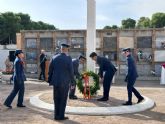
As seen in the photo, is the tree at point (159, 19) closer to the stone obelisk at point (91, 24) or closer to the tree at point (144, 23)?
the tree at point (144, 23)

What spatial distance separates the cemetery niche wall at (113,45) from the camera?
78.7 feet

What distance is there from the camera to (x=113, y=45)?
24.5 m

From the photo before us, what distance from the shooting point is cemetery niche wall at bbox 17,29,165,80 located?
2400cm

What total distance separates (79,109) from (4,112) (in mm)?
2287

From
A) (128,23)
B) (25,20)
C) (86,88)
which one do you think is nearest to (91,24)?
(86,88)

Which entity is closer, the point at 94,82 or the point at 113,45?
the point at 94,82

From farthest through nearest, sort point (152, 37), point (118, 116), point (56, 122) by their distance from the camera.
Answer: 1. point (152, 37)
2. point (118, 116)
3. point (56, 122)

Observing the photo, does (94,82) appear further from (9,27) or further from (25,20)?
(25,20)

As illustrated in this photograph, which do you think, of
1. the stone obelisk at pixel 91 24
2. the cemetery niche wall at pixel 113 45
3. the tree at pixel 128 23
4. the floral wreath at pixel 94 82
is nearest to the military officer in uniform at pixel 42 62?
the cemetery niche wall at pixel 113 45

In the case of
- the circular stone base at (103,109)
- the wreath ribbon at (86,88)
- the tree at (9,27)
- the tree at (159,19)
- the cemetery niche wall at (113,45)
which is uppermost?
the tree at (159,19)

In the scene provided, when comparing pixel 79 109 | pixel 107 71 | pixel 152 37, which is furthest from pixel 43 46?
pixel 79 109

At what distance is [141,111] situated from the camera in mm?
11867

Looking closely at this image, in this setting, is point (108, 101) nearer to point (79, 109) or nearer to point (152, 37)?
point (79, 109)

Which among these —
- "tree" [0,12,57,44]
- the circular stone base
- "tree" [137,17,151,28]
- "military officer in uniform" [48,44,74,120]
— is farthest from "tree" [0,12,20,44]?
"military officer in uniform" [48,44,74,120]
